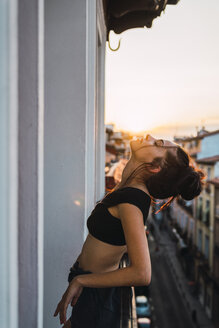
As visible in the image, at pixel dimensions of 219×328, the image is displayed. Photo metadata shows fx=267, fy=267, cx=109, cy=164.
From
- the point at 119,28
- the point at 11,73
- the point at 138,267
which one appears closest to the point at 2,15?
the point at 11,73

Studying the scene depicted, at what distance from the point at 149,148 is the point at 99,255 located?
0.63m

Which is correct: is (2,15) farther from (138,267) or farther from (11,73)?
(138,267)

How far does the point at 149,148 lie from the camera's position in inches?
59.0

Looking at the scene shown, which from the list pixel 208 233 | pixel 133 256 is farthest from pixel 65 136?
pixel 208 233

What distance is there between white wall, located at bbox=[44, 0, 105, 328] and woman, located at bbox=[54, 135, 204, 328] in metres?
0.39

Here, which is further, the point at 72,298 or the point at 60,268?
the point at 60,268

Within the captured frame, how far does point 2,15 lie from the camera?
1.78ft

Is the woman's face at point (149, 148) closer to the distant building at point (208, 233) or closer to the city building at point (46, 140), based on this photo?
the city building at point (46, 140)

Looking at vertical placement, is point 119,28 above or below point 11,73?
above

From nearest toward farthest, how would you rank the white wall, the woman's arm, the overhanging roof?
the woman's arm → the white wall → the overhanging roof

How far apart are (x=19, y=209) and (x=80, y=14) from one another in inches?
58.9

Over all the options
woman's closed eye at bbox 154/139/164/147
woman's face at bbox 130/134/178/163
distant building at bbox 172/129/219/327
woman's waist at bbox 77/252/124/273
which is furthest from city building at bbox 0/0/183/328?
distant building at bbox 172/129/219/327

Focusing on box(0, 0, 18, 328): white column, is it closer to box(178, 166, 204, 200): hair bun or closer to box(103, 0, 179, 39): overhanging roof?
box(178, 166, 204, 200): hair bun

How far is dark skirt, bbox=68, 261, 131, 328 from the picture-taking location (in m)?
1.25
